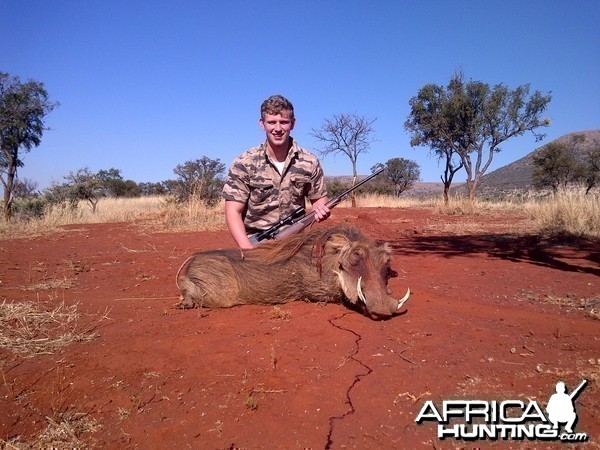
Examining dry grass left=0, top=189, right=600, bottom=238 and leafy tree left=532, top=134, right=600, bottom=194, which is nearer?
dry grass left=0, top=189, right=600, bottom=238

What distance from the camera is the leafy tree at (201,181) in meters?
17.1

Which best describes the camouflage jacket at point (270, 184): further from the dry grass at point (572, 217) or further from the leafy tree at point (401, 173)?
the leafy tree at point (401, 173)

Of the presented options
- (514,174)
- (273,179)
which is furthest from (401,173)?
(273,179)

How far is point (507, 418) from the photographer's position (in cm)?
193

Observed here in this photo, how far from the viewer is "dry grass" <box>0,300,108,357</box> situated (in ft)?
9.87

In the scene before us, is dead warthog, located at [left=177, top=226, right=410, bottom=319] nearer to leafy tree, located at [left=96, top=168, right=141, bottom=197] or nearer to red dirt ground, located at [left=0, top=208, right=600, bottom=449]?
red dirt ground, located at [left=0, top=208, right=600, bottom=449]

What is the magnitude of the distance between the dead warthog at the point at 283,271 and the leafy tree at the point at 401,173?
3772 centimetres

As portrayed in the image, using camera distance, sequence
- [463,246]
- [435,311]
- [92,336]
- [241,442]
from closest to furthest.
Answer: [241,442], [92,336], [435,311], [463,246]

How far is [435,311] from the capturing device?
135 inches

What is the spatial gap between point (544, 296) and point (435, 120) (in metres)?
20.0

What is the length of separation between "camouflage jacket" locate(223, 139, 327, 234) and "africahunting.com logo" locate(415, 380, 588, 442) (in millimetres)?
3089

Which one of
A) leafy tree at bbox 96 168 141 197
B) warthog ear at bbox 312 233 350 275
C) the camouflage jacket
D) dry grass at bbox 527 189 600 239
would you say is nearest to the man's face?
the camouflage jacket

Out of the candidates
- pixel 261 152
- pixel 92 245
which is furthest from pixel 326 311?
pixel 92 245

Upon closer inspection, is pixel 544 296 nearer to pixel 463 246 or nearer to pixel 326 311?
pixel 326 311
